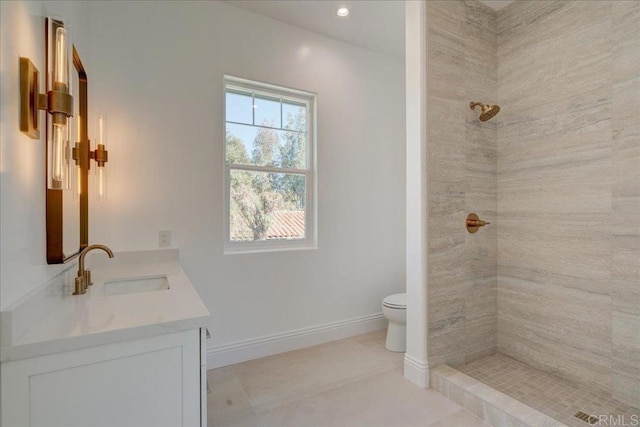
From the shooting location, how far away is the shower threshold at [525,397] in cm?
173

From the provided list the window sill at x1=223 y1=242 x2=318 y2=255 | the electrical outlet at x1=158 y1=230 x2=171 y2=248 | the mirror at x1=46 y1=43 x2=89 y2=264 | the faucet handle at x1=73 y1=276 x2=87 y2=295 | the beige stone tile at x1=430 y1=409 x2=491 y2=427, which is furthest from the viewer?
the window sill at x1=223 y1=242 x2=318 y2=255

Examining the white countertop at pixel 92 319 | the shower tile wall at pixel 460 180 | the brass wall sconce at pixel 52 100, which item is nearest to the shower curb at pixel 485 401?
the shower tile wall at pixel 460 180

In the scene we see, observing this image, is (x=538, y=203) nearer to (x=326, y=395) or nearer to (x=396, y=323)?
(x=396, y=323)

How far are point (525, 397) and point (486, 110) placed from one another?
1853mm

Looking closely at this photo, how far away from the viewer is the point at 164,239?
7.63 ft

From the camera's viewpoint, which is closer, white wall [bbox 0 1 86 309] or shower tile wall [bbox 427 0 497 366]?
white wall [bbox 0 1 86 309]

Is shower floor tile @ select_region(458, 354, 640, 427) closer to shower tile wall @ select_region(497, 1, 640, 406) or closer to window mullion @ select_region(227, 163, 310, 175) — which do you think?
shower tile wall @ select_region(497, 1, 640, 406)

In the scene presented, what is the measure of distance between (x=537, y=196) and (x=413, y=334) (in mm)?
1289

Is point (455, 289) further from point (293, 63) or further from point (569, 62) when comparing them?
point (293, 63)

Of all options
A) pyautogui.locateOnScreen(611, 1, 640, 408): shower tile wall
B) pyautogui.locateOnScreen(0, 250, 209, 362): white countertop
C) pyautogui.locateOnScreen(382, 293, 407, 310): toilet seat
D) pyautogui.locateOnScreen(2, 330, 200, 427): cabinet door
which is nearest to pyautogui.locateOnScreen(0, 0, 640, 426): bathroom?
pyautogui.locateOnScreen(611, 1, 640, 408): shower tile wall

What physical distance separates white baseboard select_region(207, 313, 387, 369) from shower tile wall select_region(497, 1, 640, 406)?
116cm

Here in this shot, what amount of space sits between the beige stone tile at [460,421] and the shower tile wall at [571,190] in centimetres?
80

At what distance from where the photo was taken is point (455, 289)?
2.30m

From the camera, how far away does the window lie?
8.76 ft
